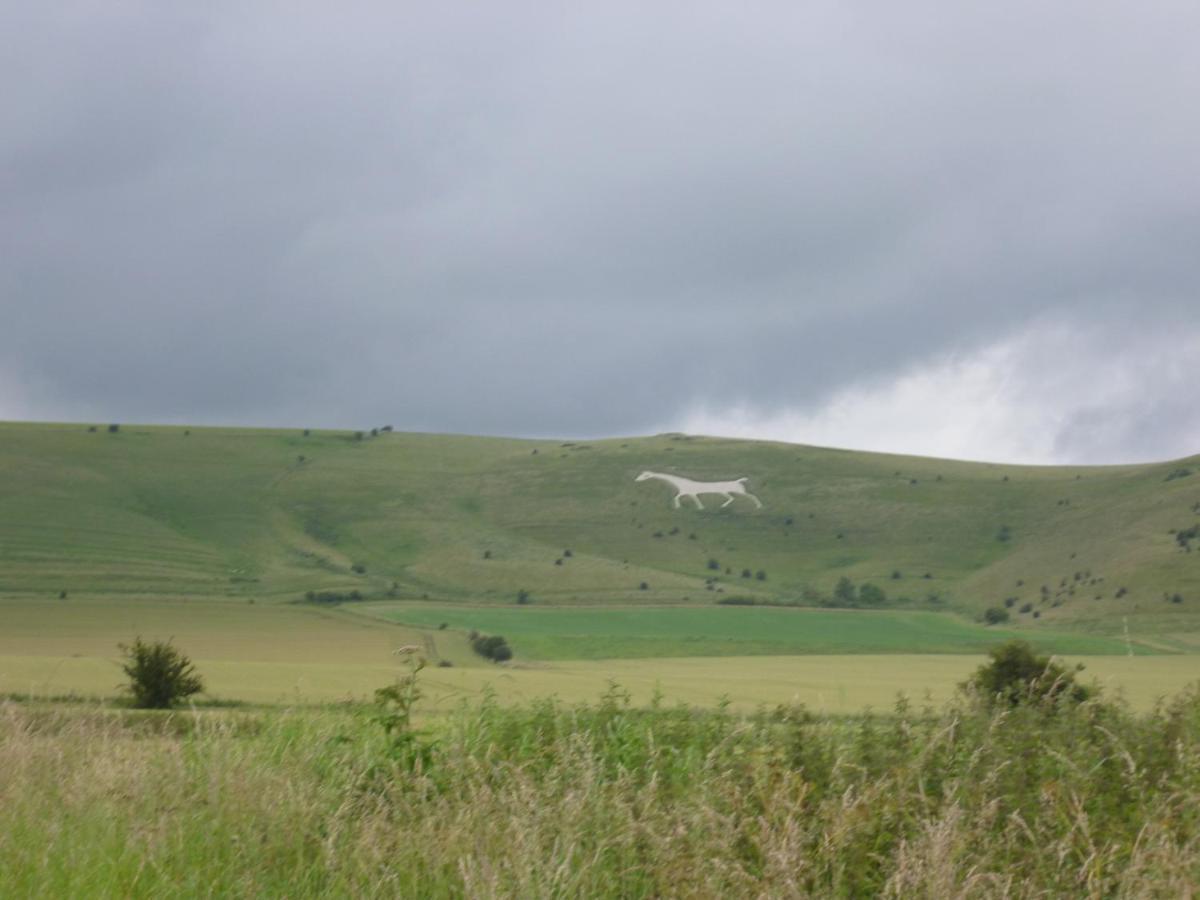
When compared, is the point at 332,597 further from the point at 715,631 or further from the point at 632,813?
the point at 632,813

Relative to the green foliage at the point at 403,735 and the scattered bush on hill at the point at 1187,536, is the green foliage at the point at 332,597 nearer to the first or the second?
the scattered bush on hill at the point at 1187,536

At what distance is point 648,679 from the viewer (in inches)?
1599

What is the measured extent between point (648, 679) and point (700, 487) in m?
102

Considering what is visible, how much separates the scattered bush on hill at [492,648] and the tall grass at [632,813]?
47.3m

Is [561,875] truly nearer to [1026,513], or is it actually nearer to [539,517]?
[539,517]

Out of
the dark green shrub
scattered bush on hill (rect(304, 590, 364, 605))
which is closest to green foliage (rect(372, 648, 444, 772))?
scattered bush on hill (rect(304, 590, 364, 605))

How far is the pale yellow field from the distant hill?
27.9m

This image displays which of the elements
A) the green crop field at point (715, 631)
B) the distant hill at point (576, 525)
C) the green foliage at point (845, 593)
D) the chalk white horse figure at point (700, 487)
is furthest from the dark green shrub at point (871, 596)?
the chalk white horse figure at point (700, 487)

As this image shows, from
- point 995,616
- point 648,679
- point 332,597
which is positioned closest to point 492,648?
point 648,679

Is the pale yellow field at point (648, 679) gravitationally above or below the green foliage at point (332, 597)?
below

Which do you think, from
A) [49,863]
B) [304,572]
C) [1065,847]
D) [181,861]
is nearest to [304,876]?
[181,861]

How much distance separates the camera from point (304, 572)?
107625mm

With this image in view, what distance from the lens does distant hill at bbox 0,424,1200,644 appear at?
98562 mm

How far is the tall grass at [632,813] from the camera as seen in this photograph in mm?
7891
